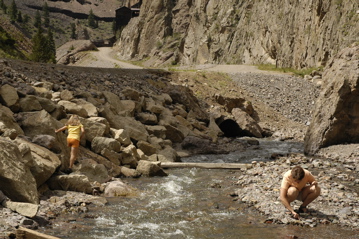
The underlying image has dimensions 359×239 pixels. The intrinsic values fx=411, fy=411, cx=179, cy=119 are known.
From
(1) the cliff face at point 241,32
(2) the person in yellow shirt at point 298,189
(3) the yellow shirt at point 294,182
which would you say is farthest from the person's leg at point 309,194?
(1) the cliff face at point 241,32

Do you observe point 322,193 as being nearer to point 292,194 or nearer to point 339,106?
point 292,194

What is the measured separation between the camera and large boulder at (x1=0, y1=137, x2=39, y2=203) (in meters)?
7.18

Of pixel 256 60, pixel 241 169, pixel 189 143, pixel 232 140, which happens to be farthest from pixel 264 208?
pixel 256 60

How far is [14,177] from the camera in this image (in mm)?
7262

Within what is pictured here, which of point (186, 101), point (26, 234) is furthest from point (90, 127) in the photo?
point (186, 101)

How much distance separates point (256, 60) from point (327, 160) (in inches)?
1305

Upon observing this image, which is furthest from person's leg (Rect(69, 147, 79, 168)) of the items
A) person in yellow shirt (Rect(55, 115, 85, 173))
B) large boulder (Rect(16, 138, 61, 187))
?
large boulder (Rect(16, 138, 61, 187))

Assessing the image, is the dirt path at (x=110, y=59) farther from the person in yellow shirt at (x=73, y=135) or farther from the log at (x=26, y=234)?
the log at (x=26, y=234)

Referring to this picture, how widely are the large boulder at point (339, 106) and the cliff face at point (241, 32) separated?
15.9 meters

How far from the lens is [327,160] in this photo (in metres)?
13.4

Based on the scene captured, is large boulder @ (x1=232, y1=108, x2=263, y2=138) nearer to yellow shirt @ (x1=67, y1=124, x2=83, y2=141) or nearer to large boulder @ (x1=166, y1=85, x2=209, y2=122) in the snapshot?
large boulder @ (x1=166, y1=85, x2=209, y2=122)

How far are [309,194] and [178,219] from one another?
260 centimetres

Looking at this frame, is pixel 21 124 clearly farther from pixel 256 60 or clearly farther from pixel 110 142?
pixel 256 60

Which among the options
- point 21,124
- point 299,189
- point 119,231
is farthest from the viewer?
point 21,124
